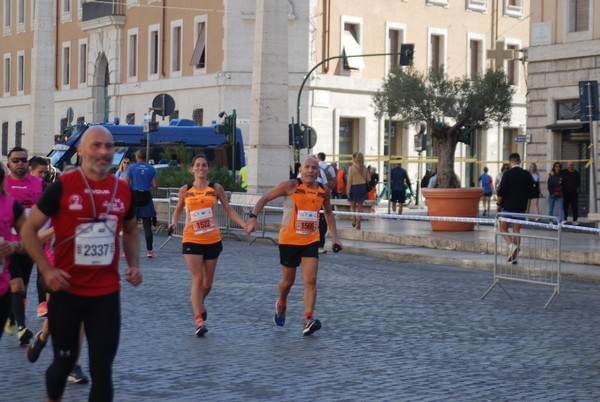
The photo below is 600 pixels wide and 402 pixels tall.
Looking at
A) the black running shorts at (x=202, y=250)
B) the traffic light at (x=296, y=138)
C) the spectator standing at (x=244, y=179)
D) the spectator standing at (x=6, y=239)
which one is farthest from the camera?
the traffic light at (x=296, y=138)

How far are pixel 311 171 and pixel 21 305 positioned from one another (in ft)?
9.76

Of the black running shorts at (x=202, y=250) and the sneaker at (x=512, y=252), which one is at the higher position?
the black running shorts at (x=202, y=250)

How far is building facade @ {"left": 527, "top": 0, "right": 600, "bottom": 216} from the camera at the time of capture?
3325 centimetres

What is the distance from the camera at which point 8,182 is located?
11.9 m

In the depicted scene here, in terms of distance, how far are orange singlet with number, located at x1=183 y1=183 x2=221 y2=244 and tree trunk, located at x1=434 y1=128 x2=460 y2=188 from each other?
1055 inches

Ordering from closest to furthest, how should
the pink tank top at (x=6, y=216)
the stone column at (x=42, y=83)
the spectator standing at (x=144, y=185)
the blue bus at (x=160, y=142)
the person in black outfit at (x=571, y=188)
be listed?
the pink tank top at (x=6, y=216) < the spectator standing at (x=144, y=185) < the person in black outfit at (x=571, y=188) < the blue bus at (x=160, y=142) < the stone column at (x=42, y=83)

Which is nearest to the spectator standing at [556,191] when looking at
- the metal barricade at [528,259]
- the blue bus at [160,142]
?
the blue bus at [160,142]

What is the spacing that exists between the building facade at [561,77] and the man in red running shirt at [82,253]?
26.8 metres

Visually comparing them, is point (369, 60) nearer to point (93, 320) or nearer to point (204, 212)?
point (204, 212)

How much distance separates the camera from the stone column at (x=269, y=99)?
33469 millimetres

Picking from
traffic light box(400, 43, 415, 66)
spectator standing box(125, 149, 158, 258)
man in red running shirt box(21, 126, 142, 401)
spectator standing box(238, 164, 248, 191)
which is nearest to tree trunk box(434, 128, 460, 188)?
traffic light box(400, 43, 415, 66)

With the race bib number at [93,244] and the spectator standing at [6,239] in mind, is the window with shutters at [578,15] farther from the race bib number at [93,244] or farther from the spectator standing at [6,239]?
the race bib number at [93,244]

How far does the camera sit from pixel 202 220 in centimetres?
1304

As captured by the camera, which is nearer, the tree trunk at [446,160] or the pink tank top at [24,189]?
the pink tank top at [24,189]
